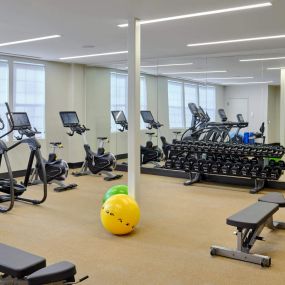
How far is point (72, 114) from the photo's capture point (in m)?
7.82

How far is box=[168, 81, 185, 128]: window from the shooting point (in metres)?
8.38

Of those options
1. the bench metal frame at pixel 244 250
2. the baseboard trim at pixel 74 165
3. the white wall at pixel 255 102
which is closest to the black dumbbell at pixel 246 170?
the white wall at pixel 255 102

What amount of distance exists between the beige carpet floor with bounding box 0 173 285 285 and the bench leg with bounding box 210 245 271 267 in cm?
6

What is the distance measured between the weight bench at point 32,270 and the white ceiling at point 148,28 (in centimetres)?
273

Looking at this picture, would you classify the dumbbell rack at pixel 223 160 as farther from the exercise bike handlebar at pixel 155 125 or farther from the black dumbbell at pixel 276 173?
the exercise bike handlebar at pixel 155 125

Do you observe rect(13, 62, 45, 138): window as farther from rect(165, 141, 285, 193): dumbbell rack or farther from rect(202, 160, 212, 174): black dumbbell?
rect(202, 160, 212, 174): black dumbbell

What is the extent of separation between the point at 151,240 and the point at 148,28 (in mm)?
2869

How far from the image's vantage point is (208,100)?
7.65 m

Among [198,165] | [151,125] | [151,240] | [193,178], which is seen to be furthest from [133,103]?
[151,125]

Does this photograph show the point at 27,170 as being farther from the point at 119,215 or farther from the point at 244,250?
the point at 244,250

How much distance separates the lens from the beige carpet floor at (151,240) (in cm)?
309

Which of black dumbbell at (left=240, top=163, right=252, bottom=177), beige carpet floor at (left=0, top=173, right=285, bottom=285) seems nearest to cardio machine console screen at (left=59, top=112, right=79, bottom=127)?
beige carpet floor at (left=0, top=173, right=285, bottom=285)

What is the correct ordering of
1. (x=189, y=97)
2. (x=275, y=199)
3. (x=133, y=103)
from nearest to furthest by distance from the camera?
(x=275, y=199) < (x=133, y=103) < (x=189, y=97)

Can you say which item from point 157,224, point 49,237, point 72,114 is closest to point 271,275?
point 157,224
